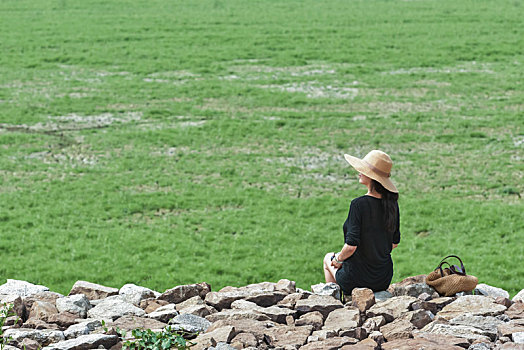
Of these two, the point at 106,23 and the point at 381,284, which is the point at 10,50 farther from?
the point at 381,284

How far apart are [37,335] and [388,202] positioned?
3317 millimetres

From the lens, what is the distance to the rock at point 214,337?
525 cm

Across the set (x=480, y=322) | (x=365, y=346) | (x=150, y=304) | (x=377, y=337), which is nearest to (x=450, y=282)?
(x=480, y=322)

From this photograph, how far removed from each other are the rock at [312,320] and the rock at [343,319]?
5cm

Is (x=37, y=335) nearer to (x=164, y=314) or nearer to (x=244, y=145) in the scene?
(x=164, y=314)

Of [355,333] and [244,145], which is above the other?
[355,333]

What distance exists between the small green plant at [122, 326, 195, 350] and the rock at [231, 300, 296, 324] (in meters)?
0.91

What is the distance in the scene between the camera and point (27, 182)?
13.0m

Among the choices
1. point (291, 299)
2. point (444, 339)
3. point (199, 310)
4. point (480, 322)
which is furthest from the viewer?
point (291, 299)

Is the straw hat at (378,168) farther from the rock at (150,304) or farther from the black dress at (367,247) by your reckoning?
the rock at (150,304)

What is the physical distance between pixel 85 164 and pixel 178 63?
11239 millimetres

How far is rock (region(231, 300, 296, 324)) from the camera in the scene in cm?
600

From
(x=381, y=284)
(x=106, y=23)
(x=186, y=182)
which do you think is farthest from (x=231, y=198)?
(x=106, y=23)

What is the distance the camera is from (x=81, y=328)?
5.61 metres
